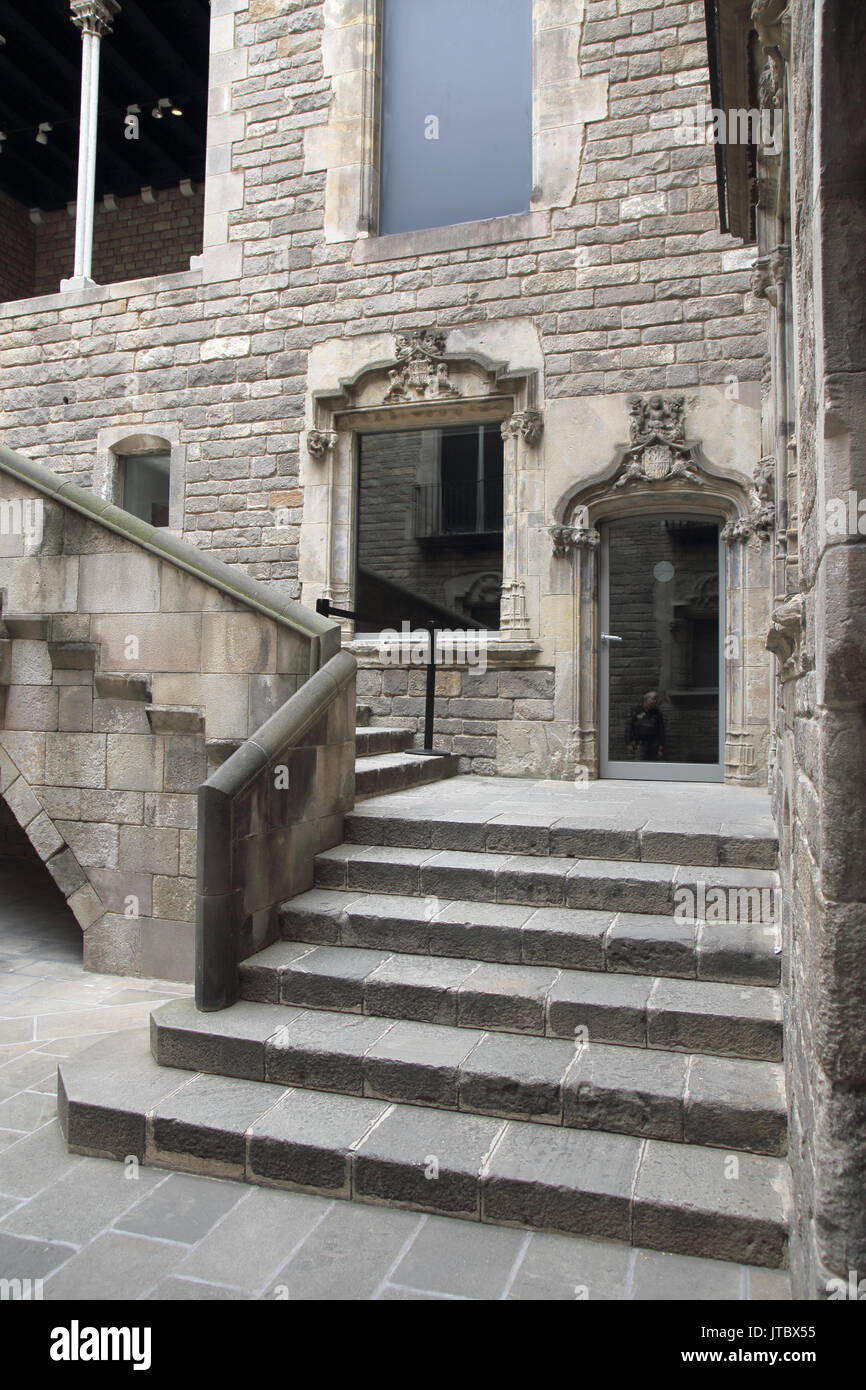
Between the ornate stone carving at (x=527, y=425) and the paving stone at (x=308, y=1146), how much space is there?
18.8ft

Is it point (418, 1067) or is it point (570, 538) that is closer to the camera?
point (418, 1067)

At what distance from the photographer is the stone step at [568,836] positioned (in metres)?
4.12

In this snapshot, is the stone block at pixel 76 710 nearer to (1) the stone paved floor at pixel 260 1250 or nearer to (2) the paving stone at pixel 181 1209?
(1) the stone paved floor at pixel 260 1250

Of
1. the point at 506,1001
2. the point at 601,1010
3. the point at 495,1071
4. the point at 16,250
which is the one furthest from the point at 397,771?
the point at 16,250

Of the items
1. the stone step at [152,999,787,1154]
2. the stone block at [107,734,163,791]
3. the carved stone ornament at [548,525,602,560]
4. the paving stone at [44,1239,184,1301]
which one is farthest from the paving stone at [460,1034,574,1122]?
the carved stone ornament at [548,525,602,560]

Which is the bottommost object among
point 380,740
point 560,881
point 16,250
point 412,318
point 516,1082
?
point 516,1082

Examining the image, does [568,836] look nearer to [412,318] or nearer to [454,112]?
[412,318]

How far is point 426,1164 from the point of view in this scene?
2.72 meters

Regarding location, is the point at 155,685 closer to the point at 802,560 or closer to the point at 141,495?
the point at 802,560

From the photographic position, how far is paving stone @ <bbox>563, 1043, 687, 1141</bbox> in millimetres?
2818

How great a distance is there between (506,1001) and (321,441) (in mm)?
6040

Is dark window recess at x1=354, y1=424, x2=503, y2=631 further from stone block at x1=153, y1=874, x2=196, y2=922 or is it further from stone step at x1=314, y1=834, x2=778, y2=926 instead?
stone step at x1=314, y1=834, x2=778, y2=926

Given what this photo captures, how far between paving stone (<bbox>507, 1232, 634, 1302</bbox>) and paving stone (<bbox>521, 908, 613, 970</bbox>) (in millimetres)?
1115

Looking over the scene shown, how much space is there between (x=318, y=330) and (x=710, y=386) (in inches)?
140
